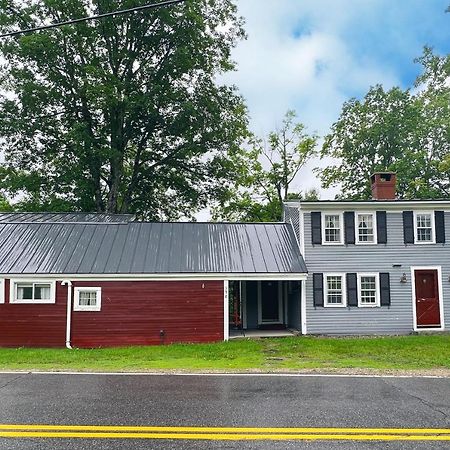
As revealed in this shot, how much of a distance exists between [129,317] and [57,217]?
7975 millimetres

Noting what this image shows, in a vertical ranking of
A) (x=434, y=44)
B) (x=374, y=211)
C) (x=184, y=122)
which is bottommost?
(x=374, y=211)

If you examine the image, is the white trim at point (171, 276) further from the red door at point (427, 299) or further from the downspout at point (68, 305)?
the red door at point (427, 299)

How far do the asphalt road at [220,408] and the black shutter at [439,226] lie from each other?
9.53 metres

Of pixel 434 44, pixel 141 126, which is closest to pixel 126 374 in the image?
pixel 141 126

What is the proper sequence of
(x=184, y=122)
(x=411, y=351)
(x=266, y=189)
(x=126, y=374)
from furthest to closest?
(x=266, y=189), (x=184, y=122), (x=411, y=351), (x=126, y=374)

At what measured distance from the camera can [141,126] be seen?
29375 millimetres

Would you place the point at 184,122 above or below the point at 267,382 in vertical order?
above

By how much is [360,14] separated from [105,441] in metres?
9.40

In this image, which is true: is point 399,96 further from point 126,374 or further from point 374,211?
point 126,374

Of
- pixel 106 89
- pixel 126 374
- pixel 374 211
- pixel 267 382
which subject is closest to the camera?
pixel 267 382

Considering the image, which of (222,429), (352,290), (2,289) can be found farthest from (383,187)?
(222,429)

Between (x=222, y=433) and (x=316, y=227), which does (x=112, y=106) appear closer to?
(x=316, y=227)

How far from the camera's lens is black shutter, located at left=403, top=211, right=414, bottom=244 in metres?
16.9

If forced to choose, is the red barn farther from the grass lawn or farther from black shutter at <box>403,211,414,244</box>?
black shutter at <box>403,211,414,244</box>
